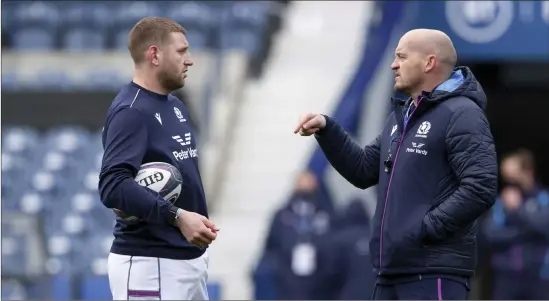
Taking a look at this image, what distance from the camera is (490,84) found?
49.9ft

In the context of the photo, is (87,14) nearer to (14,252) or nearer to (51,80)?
(51,80)

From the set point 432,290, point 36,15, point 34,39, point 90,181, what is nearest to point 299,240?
point 90,181

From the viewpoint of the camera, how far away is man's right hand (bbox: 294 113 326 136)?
5.23 meters

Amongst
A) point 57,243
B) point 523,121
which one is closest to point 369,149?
point 57,243

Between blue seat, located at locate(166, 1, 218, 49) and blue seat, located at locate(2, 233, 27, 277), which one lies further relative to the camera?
blue seat, located at locate(166, 1, 218, 49)

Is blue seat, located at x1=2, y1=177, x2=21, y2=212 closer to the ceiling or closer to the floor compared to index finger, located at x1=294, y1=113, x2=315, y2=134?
closer to the floor

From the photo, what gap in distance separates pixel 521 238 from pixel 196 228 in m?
6.91

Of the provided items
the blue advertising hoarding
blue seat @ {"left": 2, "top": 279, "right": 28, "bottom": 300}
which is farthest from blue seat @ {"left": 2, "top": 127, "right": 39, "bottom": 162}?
the blue advertising hoarding

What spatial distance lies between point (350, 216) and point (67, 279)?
260cm

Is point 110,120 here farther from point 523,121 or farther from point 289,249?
point 523,121

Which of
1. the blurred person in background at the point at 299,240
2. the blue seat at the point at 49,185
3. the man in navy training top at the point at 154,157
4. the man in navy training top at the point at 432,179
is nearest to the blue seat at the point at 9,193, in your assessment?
the blue seat at the point at 49,185

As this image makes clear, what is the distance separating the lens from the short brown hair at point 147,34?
5113 millimetres

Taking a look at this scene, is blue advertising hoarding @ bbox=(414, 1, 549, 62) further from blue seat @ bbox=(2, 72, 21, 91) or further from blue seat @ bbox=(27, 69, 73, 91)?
blue seat @ bbox=(2, 72, 21, 91)

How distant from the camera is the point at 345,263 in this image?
11.2 m
